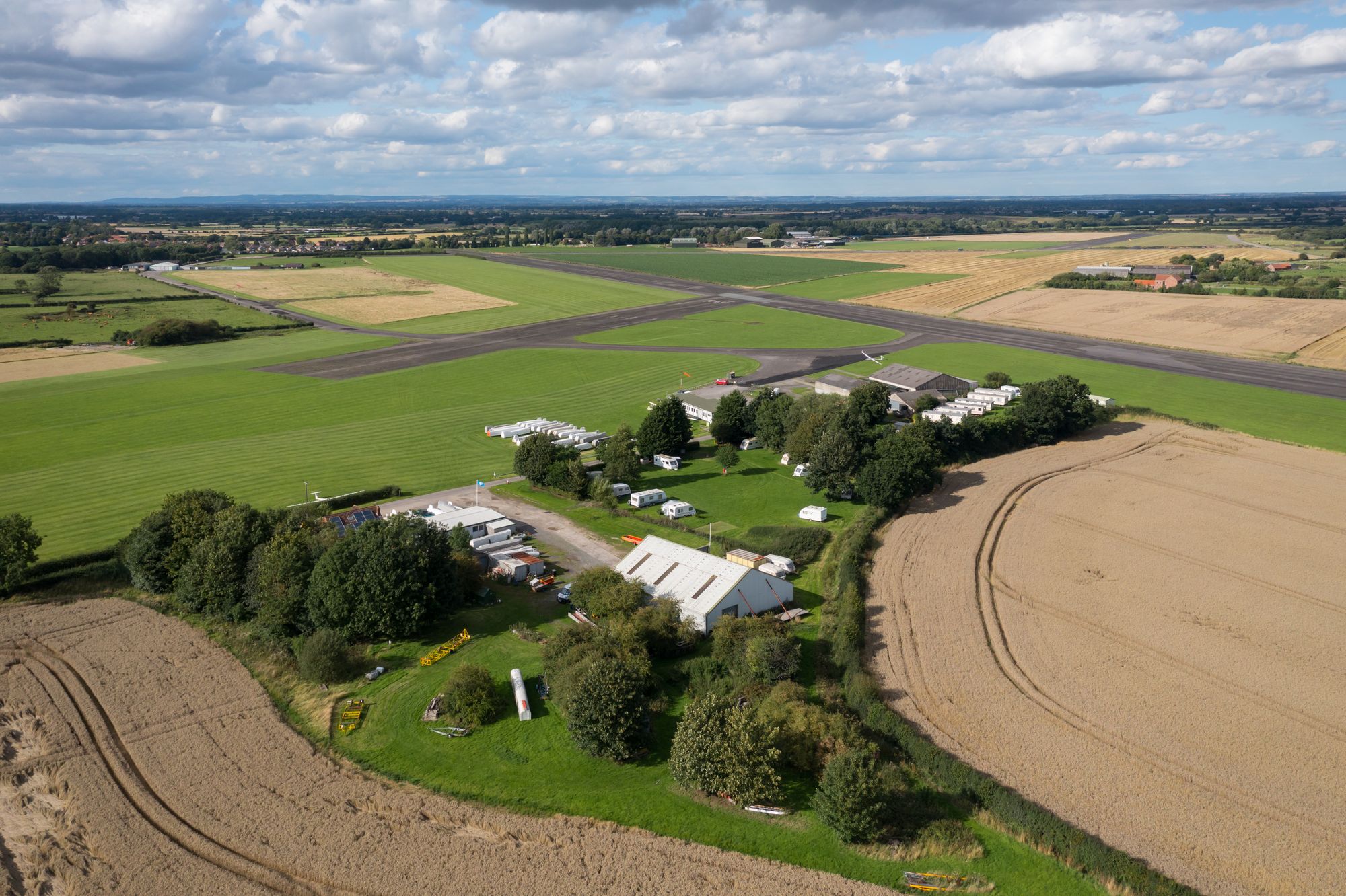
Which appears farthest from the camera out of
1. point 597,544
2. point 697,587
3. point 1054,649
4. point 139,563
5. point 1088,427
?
point 1088,427

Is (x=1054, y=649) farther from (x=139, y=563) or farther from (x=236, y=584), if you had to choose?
(x=139, y=563)

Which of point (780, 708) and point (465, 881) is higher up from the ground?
point (780, 708)

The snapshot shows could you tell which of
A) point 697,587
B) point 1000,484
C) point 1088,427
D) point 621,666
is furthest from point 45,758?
point 1088,427

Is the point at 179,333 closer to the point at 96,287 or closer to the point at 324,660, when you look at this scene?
the point at 96,287

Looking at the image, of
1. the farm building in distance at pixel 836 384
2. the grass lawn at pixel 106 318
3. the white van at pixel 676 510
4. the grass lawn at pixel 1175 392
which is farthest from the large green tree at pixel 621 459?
the grass lawn at pixel 106 318

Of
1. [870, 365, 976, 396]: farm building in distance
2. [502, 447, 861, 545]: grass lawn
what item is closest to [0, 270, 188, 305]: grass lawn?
[502, 447, 861, 545]: grass lawn

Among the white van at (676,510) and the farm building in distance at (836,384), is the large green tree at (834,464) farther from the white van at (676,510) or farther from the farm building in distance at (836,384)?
the farm building in distance at (836,384)

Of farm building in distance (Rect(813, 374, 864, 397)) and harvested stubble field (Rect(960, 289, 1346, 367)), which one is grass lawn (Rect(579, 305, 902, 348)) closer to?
farm building in distance (Rect(813, 374, 864, 397))
